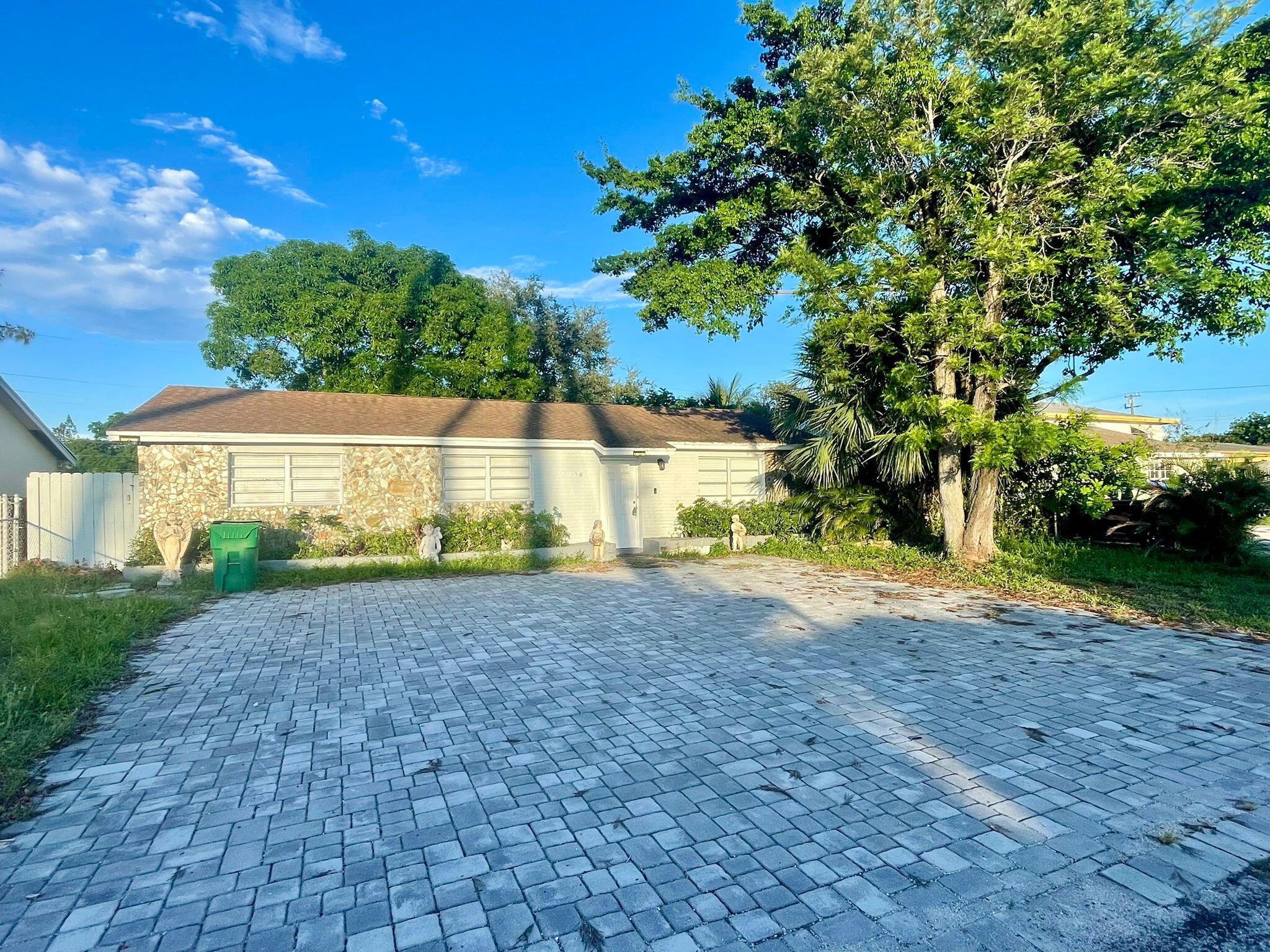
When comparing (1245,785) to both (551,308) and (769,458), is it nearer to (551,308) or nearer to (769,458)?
(769,458)

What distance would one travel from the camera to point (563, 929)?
2512mm

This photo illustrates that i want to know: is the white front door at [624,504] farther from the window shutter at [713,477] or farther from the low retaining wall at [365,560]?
the window shutter at [713,477]

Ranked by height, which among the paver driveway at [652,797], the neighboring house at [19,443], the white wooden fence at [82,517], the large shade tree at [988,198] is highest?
the large shade tree at [988,198]

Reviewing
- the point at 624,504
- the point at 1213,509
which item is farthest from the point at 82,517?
the point at 1213,509

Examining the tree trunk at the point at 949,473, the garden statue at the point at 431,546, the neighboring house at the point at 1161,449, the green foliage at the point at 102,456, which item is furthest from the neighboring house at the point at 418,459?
the green foliage at the point at 102,456

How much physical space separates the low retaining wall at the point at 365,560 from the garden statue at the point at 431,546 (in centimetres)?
15

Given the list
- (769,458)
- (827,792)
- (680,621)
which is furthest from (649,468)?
(827,792)

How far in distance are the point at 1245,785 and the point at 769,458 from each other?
13092mm

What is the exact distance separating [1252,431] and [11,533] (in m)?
44.8

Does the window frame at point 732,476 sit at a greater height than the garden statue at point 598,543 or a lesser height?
greater

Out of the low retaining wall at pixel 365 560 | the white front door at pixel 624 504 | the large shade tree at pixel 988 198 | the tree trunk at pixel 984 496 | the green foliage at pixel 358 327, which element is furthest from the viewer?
the green foliage at pixel 358 327

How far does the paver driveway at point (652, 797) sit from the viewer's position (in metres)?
2.59

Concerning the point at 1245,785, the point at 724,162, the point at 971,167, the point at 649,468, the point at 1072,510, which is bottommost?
the point at 1245,785

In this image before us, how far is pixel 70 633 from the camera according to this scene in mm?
6637
